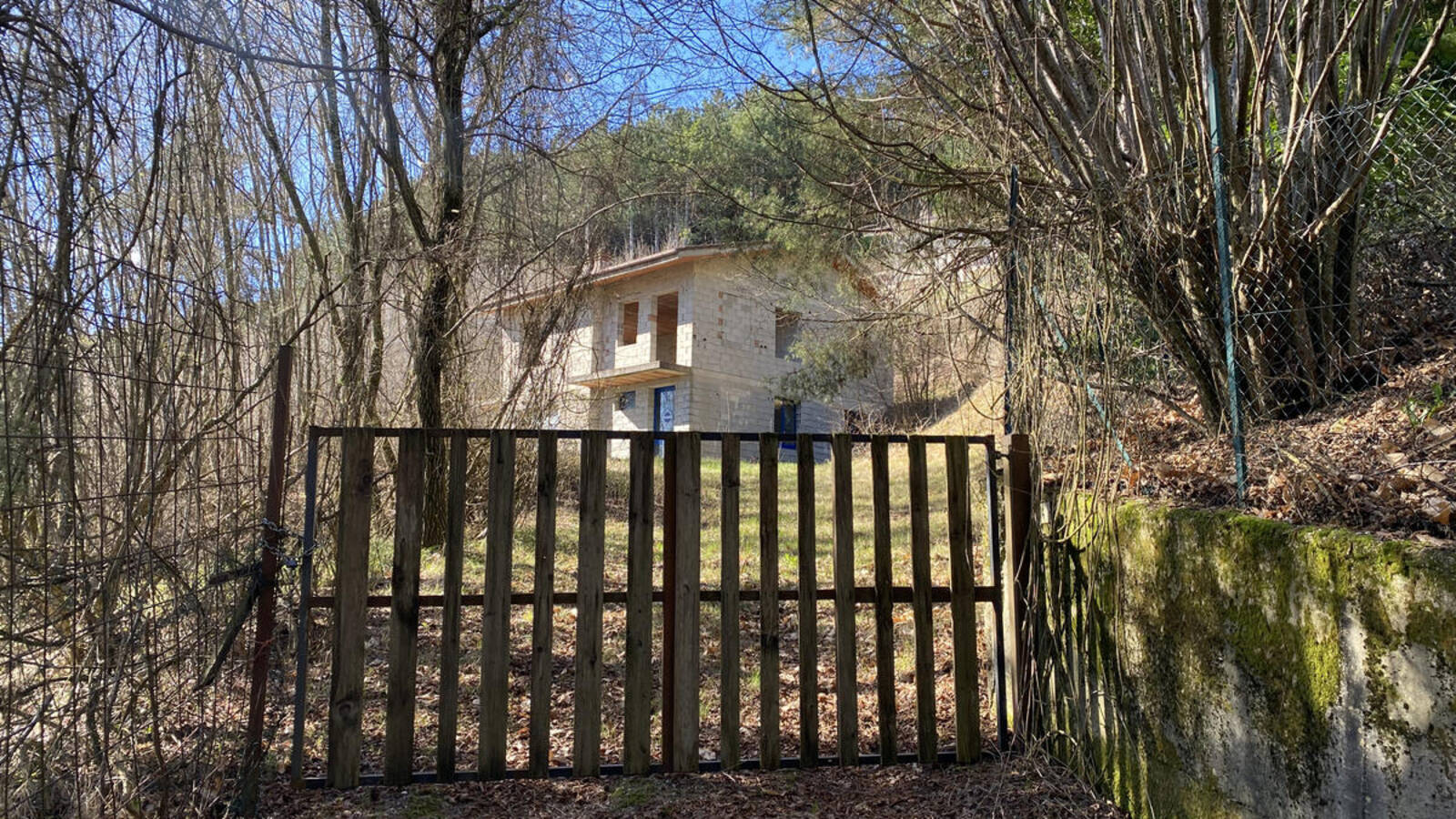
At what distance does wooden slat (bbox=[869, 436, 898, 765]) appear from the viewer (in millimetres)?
4016

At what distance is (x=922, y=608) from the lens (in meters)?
4.12

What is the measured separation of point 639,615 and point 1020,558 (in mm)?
1815

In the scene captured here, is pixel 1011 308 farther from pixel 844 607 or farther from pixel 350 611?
pixel 350 611

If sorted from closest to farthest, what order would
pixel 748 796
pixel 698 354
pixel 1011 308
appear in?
pixel 748 796
pixel 1011 308
pixel 698 354

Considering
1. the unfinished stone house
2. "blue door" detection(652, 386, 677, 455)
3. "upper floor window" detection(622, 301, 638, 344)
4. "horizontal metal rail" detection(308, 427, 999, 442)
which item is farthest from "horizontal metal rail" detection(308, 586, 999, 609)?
"upper floor window" detection(622, 301, 638, 344)

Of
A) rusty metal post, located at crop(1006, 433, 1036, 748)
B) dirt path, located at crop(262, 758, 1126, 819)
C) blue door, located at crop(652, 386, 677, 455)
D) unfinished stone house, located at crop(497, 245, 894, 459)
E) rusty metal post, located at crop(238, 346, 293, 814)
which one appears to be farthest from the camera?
blue door, located at crop(652, 386, 677, 455)

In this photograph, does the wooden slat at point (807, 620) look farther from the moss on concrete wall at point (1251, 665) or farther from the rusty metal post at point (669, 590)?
the moss on concrete wall at point (1251, 665)

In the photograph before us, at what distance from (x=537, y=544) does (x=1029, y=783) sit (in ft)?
7.90

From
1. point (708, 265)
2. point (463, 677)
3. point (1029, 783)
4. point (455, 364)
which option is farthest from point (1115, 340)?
point (708, 265)

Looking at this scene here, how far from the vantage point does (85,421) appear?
2689 millimetres

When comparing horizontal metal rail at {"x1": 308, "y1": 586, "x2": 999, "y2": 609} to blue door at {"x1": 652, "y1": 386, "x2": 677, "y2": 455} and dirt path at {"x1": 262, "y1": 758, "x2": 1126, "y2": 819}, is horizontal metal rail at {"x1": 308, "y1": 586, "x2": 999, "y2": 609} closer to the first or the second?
dirt path at {"x1": 262, "y1": 758, "x2": 1126, "y2": 819}

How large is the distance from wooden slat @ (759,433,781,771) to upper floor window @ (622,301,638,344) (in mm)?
19103

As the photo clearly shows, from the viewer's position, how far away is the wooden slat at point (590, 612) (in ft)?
12.5

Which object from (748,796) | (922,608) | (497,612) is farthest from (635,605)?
(922,608)
